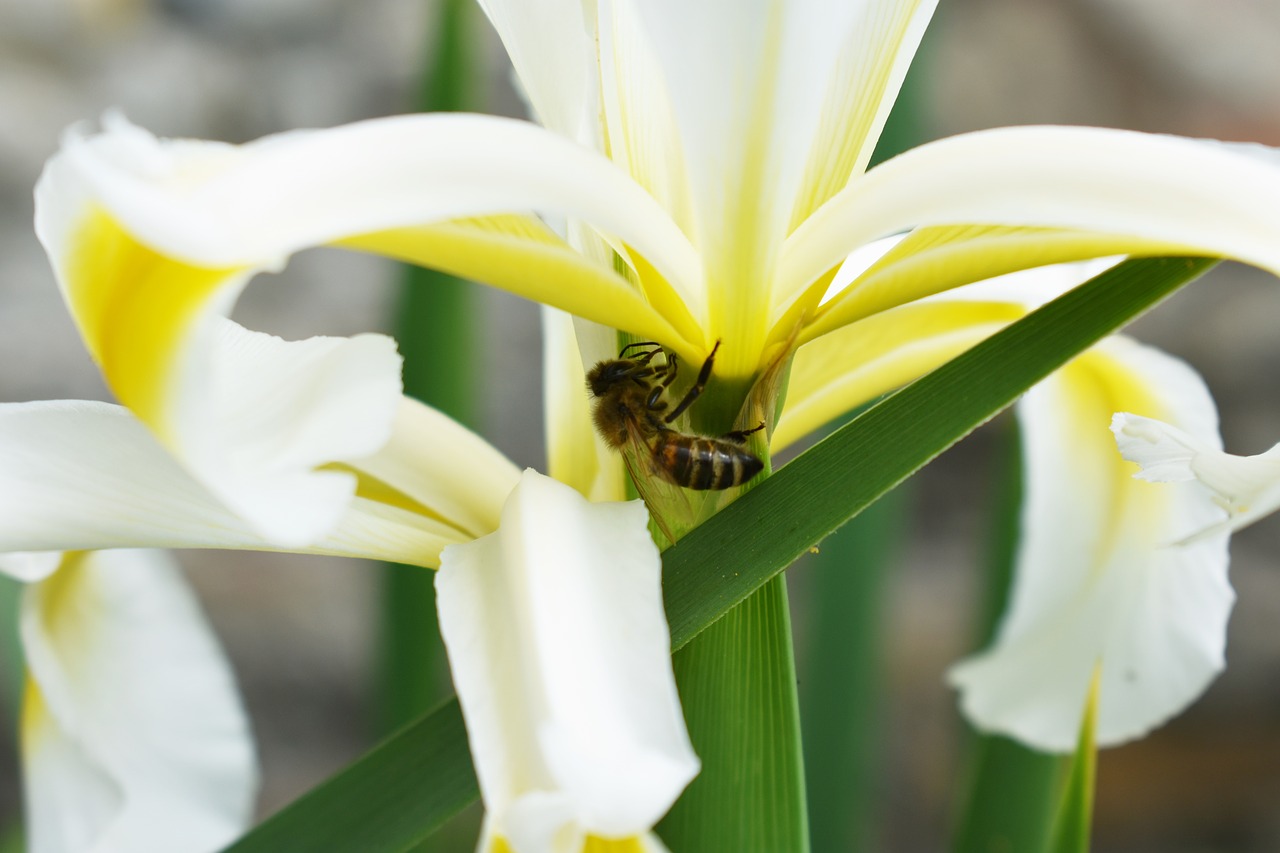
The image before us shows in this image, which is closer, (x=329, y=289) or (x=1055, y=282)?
(x=1055, y=282)

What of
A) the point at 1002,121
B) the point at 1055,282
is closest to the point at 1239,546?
the point at 1002,121

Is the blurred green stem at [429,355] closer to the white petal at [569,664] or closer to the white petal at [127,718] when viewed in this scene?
the white petal at [127,718]

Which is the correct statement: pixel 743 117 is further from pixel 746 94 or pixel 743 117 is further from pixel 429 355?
pixel 429 355

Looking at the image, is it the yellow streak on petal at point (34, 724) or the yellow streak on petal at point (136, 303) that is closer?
the yellow streak on petal at point (136, 303)

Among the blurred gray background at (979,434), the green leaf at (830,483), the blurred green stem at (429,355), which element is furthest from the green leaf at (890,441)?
the blurred gray background at (979,434)

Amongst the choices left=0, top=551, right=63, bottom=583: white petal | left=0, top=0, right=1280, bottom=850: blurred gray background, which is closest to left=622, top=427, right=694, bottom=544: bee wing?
left=0, top=551, right=63, bottom=583: white petal

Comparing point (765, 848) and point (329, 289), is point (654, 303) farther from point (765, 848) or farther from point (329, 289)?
point (329, 289)

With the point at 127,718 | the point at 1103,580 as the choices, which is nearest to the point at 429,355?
the point at 127,718
